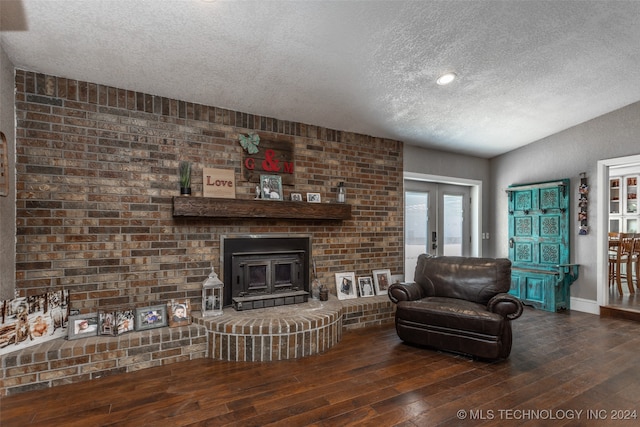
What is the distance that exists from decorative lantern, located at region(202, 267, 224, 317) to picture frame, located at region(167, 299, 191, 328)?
158 millimetres

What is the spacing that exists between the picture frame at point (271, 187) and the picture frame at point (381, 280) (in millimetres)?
1770

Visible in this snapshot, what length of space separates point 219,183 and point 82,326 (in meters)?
1.76

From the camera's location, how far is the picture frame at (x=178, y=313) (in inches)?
122

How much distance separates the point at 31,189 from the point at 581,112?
20.9ft

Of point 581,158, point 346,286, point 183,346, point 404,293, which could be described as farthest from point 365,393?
point 581,158

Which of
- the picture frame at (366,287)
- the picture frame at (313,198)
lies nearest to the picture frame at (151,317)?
the picture frame at (313,198)

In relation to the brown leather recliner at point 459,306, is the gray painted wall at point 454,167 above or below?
above

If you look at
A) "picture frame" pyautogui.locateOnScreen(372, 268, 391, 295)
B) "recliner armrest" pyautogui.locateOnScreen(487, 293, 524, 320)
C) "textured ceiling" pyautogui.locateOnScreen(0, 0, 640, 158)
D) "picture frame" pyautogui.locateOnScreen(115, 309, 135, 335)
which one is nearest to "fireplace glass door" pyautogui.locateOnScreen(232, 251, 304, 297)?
"picture frame" pyautogui.locateOnScreen(115, 309, 135, 335)

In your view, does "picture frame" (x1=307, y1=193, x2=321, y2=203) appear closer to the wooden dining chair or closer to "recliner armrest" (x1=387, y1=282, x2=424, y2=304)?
"recliner armrest" (x1=387, y1=282, x2=424, y2=304)

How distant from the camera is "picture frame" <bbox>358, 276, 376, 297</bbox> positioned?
4.45 meters

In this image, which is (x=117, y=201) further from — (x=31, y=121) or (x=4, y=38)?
(x=4, y=38)

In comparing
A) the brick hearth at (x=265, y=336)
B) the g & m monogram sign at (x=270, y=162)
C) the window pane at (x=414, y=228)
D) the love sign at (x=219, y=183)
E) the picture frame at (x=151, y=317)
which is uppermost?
the g & m monogram sign at (x=270, y=162)

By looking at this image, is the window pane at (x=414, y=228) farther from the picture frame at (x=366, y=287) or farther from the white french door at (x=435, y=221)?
the picture frame at (x=366, y=287)

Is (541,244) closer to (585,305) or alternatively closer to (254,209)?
(585,305)
